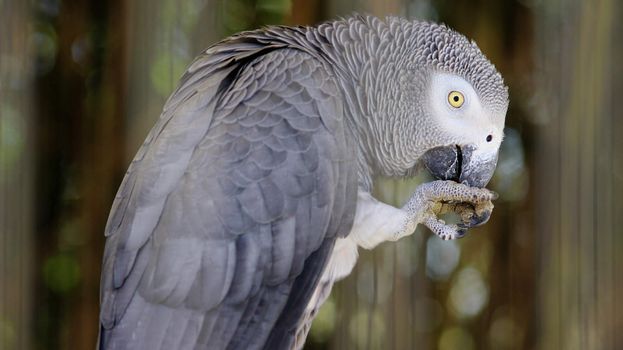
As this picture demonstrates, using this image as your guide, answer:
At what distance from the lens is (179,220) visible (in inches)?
43.6

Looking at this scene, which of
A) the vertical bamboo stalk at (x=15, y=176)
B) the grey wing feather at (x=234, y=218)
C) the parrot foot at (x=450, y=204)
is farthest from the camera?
the vertical bamboo stalk at (x=15, y=176)

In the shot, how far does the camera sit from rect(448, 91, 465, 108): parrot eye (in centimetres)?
126

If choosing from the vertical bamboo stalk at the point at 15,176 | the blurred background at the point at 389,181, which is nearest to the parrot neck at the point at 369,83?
the blurred background at the point at 389,181

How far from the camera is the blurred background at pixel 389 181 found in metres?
1.58

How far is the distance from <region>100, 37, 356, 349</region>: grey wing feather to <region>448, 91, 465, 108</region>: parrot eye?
0.62 ft

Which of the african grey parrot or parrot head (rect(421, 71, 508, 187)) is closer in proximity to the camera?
the african grey parrot

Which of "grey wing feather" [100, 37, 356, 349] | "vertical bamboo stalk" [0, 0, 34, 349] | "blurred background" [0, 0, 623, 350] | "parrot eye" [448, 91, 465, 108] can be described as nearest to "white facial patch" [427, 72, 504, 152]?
"parrot eye" [448, 91, 465, 108]

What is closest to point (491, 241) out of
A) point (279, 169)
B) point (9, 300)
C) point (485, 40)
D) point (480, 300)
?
point (480, 300)

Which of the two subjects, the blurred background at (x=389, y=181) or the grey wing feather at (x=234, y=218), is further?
the blurred background at (x=389, y=181)

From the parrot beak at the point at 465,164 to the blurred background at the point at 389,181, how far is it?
0.26m

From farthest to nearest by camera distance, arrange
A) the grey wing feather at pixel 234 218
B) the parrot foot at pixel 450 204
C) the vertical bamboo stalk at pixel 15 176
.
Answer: the vertical bamboo stalk at pixel 15 176, the parrot foot at pixel 450 204, the grey wing feather at pixel 234 218

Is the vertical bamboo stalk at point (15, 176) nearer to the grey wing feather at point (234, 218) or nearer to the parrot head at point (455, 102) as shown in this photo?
the grey wing feather at point (234, 218)

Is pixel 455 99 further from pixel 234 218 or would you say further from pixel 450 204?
pixel 234 218

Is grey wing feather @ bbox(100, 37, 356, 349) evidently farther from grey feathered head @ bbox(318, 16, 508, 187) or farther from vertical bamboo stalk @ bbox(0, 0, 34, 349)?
vertical bamboo stalk @ bbox(0, 0, 34, 349)
